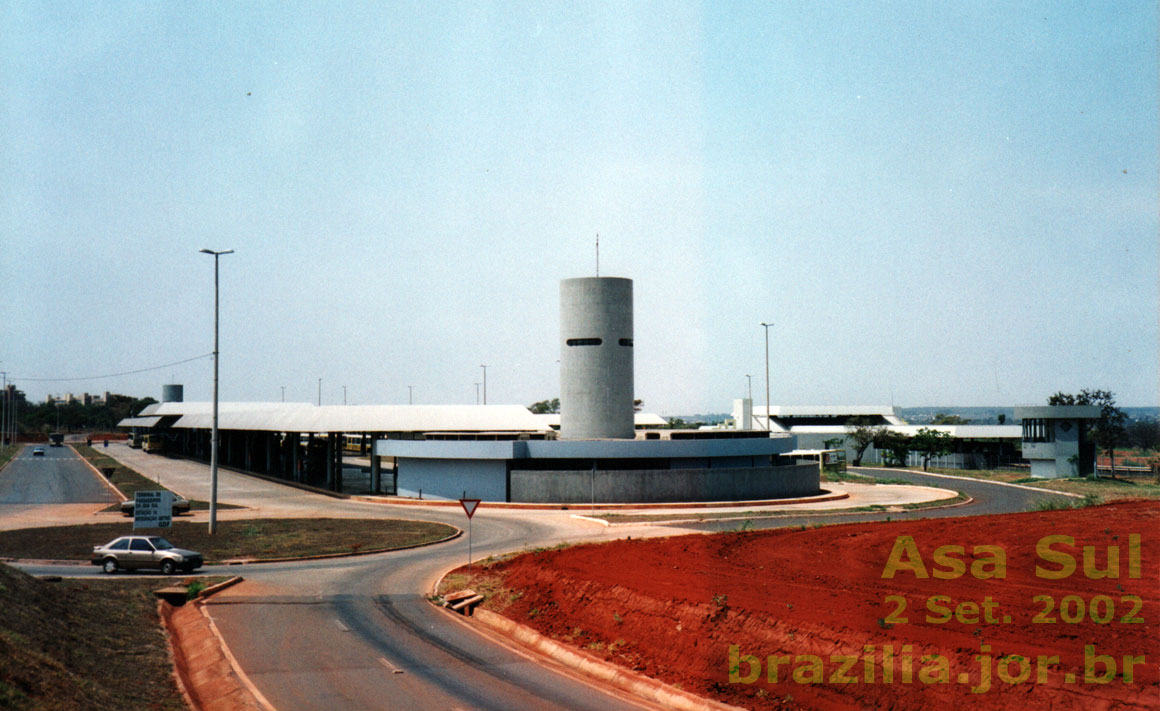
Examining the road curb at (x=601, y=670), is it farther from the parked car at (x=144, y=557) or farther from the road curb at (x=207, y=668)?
the parked car at (x=144, y=557)

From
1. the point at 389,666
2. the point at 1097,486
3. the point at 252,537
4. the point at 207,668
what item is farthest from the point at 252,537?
the point at 1097,486

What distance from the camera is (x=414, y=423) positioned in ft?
212

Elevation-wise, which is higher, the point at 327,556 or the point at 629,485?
the point at 629,485

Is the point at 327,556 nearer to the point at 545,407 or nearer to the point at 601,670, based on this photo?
the point at 601,670

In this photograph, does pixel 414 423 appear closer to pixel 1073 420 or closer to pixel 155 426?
pixel 1073 420

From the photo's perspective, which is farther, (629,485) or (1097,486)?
(1097,486)

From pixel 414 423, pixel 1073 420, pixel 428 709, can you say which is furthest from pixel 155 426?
pixel 428 709

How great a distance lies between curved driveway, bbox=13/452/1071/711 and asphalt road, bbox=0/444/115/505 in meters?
36.6

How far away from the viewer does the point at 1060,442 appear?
76250 millimetres

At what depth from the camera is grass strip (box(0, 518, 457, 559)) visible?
34469mm

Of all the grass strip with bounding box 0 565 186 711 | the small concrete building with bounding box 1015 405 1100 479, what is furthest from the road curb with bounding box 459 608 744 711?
the small concrete building with bounding box 1015 405 1100 479

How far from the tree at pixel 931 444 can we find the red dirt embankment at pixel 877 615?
74.7 metres

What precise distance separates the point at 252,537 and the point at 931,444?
84.4m

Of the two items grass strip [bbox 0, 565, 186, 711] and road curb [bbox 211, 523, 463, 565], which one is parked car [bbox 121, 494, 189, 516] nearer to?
road curb [bbox 211, 523, 463, 565]
